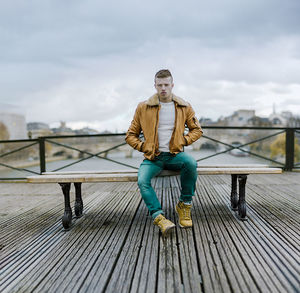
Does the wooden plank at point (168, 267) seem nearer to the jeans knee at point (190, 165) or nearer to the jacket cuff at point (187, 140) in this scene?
the jeans knee at point (190, 165)

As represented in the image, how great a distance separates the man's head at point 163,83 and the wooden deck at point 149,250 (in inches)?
46.3

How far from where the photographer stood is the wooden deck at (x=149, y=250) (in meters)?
1.37

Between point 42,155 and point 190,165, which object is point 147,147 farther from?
point 42,155

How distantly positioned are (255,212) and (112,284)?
1735mm

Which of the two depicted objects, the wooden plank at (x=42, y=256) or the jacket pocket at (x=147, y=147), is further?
the jacket pocket at (x=147, y=147)

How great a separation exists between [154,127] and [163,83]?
39cm

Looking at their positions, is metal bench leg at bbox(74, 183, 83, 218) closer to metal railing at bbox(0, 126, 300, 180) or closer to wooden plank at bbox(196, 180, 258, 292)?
wooden plank at bbox(196, 180, 258, 292)

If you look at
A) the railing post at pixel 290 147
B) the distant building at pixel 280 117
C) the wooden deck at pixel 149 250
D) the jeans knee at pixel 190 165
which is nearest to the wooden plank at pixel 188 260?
the wooden deck at pixel 149 250

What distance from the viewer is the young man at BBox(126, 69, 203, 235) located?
219cm

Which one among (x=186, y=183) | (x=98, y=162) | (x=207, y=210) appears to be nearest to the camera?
(x=186, y=183)

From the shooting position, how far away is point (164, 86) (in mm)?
2242

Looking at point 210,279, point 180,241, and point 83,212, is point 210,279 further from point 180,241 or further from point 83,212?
point 83,212

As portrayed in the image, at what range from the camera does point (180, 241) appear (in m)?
1.88

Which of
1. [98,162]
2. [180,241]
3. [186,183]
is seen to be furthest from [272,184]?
[98,162]
